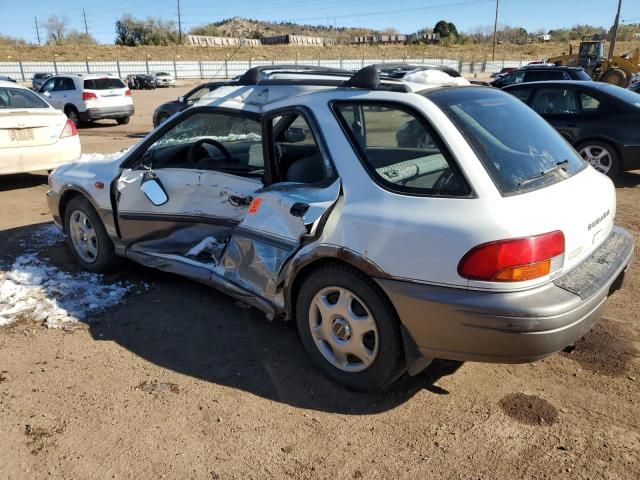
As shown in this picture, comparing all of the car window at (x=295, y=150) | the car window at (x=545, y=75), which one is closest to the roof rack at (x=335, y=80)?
the car window at (x=295, y=150)

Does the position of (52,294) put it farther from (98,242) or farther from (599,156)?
(599,156)

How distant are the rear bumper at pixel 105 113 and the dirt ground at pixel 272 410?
1478 cm

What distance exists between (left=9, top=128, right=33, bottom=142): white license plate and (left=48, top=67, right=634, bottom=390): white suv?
5142 millimetres

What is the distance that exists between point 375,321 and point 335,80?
1.62m

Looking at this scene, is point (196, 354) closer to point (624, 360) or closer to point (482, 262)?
point (482, 262)

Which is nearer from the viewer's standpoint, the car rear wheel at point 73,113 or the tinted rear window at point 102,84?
the tinted rear window at point 102,84

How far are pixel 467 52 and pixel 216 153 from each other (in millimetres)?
82218

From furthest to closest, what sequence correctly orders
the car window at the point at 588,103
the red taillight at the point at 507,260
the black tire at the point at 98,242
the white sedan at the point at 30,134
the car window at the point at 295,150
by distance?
the car window at the point at 588,103 < the white sedan at the point at 30,134 < the black tire at the point at 98,242 < the car window at the point at 295,150 < the red taillight at the point at 507,260

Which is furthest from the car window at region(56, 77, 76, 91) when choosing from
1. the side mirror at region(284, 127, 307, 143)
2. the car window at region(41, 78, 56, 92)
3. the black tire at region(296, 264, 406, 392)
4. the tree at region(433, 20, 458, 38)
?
the tree at region(433, 20, 458, 38)

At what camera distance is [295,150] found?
3639 millimetres

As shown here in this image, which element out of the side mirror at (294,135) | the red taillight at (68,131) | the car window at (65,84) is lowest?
the red taillight at (68,131)

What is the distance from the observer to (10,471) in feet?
8.39

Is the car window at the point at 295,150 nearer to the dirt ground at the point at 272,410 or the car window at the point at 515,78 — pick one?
the dirt ground at the point at 272,410

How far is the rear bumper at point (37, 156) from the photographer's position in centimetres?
793
